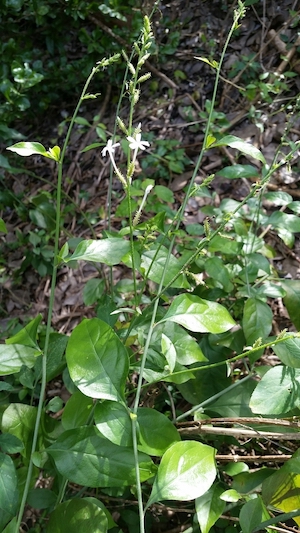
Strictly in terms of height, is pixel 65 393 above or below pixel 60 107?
below

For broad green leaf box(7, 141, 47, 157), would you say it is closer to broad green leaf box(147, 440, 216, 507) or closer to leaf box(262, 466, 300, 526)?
broad green leaf box(147, 440, 216, 507)

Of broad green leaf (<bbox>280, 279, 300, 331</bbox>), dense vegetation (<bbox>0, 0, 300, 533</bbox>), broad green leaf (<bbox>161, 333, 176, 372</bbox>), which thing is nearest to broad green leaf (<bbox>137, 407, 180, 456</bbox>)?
dense vegetation (<bbox>0, 0, 300, 533</bbox>)

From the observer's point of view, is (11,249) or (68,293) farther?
(11,249)

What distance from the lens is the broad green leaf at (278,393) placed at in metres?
0.88

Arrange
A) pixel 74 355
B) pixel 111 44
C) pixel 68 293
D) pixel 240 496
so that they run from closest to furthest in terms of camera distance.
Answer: pixel 74 355, pixel 240 496, pixel 68 293, pixel 111 44

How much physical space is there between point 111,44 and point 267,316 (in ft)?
5.68

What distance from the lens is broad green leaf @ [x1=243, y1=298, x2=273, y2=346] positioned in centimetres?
114

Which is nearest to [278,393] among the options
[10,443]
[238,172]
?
[10,443]

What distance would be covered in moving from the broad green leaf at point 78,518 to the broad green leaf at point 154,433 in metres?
0.17

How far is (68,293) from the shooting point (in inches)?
81.4

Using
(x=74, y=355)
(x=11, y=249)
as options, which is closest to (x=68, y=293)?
(x=11, y=249)

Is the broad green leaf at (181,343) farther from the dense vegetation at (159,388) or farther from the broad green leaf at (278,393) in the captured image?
the broad green leaf at (278,393)

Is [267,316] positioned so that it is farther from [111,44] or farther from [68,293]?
[111,44]

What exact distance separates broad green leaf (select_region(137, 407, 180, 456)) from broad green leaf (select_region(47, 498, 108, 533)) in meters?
0.17
